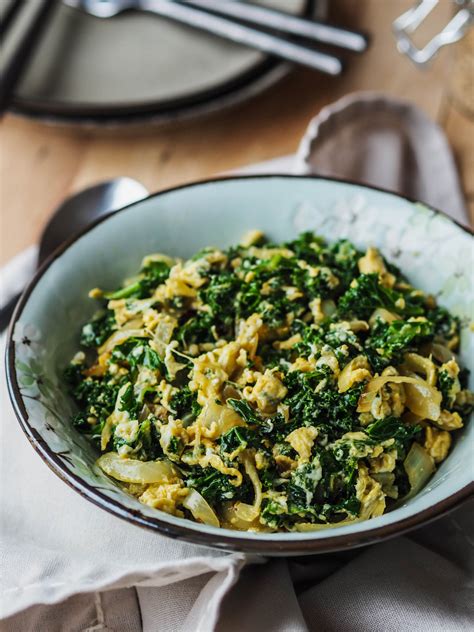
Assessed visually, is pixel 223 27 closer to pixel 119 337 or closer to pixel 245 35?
pixel 245 35

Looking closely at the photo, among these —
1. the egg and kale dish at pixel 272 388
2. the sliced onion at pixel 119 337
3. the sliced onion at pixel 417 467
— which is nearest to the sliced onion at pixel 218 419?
the egg and kale dish at pixel 272 388

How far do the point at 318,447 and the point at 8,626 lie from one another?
46.5 inches

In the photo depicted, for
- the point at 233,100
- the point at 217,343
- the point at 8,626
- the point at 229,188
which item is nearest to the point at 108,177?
the point at 233,100

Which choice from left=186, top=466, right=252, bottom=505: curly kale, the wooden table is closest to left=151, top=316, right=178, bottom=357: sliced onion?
left=186, top=466, right=252, bottom=505: curly kale

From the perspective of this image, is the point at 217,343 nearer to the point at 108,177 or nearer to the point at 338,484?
the point at 338,484

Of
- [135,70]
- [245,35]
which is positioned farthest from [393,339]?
[135,70]

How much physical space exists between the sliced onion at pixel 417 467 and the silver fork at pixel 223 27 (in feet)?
7.98

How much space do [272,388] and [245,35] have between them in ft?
8.75

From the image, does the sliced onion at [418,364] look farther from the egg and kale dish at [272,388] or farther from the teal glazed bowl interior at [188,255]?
the teal glazed bowl interior at [188,255]

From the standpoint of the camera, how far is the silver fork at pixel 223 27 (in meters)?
4.18

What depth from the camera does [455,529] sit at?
272 cm

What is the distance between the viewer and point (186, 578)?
2.53 m

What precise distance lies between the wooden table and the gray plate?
0.75ft

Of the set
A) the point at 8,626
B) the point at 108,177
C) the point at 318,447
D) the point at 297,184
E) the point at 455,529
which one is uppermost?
the point at 297,184
